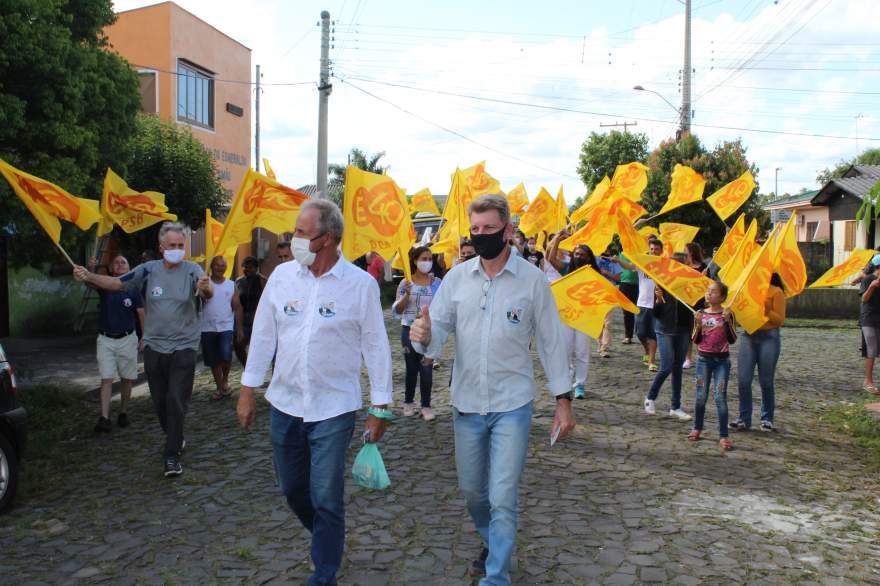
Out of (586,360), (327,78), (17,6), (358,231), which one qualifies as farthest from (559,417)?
(327,78)

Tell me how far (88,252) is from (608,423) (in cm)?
1417

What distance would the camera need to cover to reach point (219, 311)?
29.8 ft

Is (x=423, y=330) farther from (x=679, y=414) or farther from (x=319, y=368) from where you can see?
(x=679, y=414)

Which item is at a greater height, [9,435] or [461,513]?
[9,435]

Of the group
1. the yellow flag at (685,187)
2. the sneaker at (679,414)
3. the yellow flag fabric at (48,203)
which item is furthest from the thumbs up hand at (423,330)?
the yellow flag at (685,187)

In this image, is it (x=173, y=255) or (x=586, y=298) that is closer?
(x=173, y=255)

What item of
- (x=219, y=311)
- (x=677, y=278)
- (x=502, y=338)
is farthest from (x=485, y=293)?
(x=219, y=311)

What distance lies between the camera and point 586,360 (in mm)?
9328

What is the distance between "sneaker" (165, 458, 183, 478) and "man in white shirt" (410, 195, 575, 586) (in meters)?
2.98

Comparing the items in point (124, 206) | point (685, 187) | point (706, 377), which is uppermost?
point (685, 187)

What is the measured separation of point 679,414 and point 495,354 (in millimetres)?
4990

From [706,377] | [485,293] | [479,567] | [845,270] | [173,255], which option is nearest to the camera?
[485,293]

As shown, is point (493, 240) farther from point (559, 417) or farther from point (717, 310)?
point (717, 310)

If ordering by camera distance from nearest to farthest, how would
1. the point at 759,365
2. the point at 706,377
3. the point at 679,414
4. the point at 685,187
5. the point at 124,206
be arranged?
the point at 706,377
the point at 759,365
the point at 124,206
the point at 679,414
the point at 685,187
